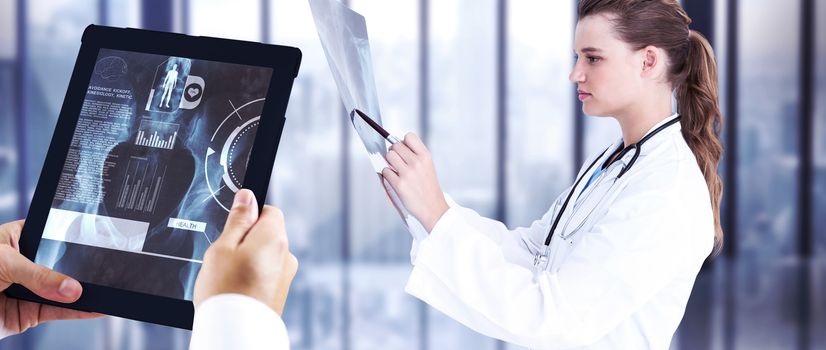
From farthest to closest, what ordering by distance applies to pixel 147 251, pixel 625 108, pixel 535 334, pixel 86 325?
pixel 86 325, pixel 625 108, pixel 535 334, pixel 147 251

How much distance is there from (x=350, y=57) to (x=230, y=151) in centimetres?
37

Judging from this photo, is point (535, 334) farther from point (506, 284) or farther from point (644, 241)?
point (644, 241)

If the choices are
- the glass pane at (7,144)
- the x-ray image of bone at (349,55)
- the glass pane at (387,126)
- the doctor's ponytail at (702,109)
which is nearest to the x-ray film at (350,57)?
the x-ray image of bone at (349,55)

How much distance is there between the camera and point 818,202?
18.3 ft

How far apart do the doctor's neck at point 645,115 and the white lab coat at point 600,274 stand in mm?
161

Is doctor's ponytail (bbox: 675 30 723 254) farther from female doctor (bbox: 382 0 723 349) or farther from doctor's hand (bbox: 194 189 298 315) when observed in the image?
doctor's hand (bbox: 194 189 298 315)

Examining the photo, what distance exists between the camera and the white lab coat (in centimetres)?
125

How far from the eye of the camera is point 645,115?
157 centimetres

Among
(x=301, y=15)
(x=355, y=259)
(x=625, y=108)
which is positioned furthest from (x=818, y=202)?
(x=625, y=108)

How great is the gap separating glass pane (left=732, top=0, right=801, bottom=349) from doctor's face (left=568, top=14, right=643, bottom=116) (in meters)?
4.30

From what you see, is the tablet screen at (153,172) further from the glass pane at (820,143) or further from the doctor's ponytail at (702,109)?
the glass pane at (820,143)

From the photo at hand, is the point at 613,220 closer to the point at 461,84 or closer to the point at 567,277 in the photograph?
the point at 567,277

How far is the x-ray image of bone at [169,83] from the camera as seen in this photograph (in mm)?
976

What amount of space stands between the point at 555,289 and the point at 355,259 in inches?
176
